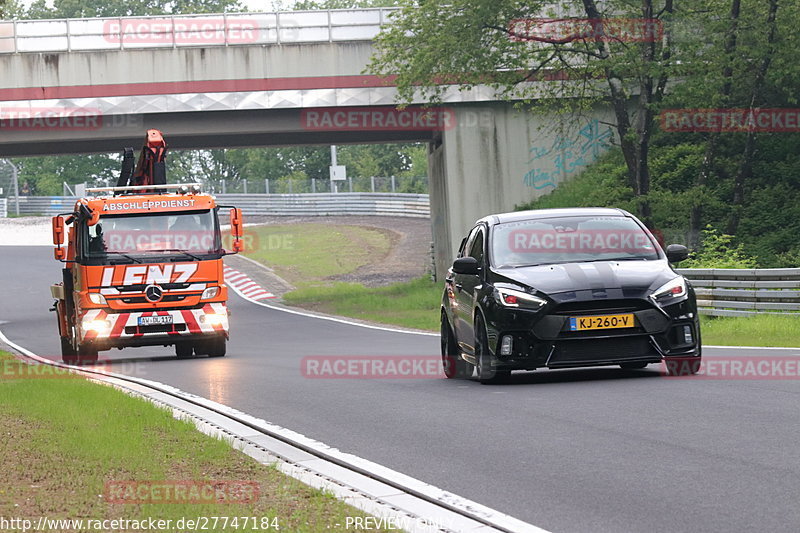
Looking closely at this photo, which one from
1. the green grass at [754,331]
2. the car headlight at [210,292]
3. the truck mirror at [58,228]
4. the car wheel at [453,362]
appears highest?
the truck mirror at [58,228]

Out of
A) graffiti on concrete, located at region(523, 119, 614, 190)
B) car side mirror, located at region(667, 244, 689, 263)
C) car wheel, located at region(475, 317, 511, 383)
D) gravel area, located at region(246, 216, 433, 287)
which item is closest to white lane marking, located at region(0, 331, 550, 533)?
car wheel, located at region(475, 317, 511, 383)

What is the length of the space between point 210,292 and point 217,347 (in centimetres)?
123

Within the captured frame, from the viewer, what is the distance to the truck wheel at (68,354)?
22816mm

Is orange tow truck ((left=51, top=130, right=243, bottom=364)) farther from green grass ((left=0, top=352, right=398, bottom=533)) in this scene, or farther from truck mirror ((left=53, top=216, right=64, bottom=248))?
green grass ((left=0, top=352, right=398, bottom=533))

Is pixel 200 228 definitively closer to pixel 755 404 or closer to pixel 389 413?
pixel 389 413

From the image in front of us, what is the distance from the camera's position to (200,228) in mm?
21016

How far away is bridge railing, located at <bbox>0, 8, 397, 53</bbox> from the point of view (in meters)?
38.0

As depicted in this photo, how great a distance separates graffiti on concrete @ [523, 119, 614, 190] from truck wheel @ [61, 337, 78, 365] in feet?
65.5

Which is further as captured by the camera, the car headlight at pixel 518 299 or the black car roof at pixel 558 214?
the black car roof at pixel 558 214

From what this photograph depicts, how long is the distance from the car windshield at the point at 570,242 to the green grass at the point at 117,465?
380 centimetres

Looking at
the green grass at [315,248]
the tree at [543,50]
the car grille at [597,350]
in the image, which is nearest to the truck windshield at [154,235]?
the car grille at [597,350]

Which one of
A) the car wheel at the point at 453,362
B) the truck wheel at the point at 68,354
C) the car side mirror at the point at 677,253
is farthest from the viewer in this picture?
the truck wheel at the point at 68,354

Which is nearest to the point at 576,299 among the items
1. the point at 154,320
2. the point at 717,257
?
the point at 154,320

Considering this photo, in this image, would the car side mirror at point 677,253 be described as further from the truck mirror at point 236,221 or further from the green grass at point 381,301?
the green grass at point 381,301
